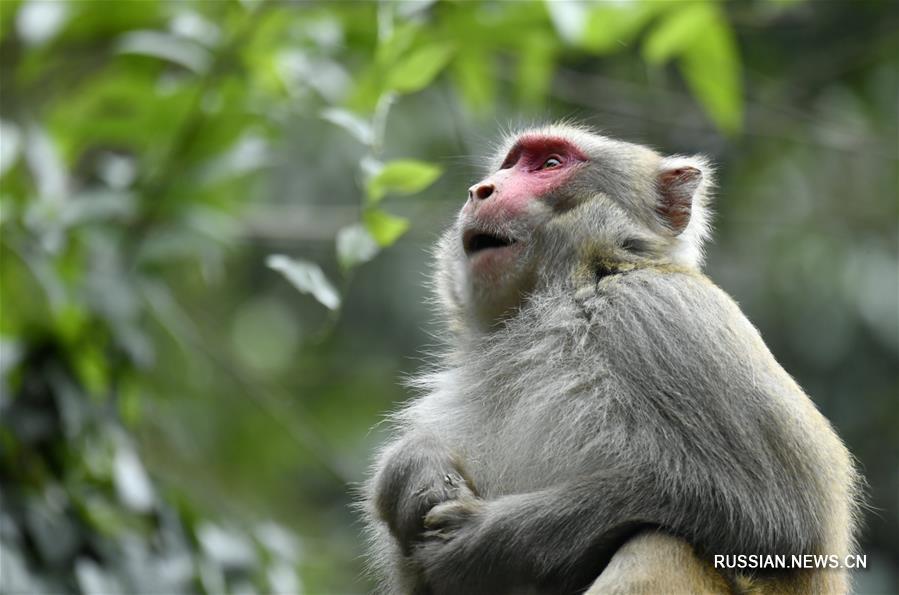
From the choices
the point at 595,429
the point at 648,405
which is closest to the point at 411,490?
the point at 595,429

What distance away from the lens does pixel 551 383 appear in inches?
168

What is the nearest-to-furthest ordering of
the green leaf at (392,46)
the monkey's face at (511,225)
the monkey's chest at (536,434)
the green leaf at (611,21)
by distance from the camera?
the monkey's chest at (536,434), the monkey's face at (511,225), the green leaf at (392,46), the green leaf at (611,21)

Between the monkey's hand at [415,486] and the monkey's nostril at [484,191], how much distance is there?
0.96 metres

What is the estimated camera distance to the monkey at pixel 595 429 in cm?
388

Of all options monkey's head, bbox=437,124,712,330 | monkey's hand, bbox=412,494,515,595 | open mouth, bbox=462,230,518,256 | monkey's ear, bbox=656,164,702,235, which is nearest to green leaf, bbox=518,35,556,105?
monkey's head, bbox=437,124,712,330

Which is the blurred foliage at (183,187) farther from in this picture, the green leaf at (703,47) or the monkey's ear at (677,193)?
the monkey's ear at (677,193)

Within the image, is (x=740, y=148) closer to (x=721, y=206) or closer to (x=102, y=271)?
(x=721, y=206)

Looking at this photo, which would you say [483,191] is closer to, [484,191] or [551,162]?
[484,191]

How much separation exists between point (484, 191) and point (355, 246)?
518 mm

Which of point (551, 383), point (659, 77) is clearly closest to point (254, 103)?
point (551, 383)

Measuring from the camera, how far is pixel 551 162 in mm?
4836

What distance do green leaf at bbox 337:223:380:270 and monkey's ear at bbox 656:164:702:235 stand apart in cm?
111

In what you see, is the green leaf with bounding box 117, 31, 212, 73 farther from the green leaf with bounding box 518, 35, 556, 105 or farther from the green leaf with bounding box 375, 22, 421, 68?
the green leaf with bounding box 518, 35, 556, 105

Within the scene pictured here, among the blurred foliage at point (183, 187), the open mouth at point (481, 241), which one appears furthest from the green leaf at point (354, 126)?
the open mouth at point (481, 241)
